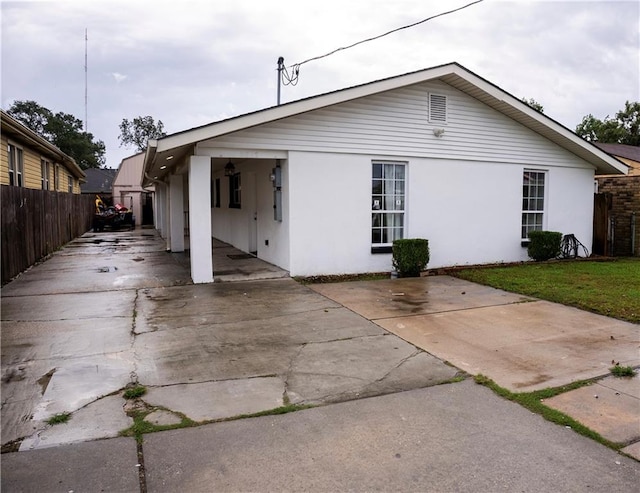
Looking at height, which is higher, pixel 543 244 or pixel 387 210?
pixel 387 210

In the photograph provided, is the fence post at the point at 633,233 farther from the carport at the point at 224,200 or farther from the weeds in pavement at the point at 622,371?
the weeds in pavement at the point at 622,371

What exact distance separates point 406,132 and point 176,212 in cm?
776

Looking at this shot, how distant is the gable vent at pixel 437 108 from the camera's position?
1091cm

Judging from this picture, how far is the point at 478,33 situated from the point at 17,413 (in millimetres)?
11222

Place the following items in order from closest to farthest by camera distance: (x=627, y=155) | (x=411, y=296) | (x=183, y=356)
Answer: (x=183, y=356)
(x=411, y=296)
(x=627, y=155)

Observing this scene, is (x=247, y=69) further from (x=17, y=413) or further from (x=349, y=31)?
(x=17, y=413)

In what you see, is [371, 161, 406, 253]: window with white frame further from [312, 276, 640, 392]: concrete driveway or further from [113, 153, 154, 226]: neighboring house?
[113, 153, 154, 226]: neighboring house

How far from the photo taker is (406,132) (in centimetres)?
1070

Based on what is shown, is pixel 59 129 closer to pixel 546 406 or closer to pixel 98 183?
pixel 98 183

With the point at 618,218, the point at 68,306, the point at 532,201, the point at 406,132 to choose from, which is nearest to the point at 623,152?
the point at 618,218

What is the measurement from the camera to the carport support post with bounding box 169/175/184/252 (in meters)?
14.7

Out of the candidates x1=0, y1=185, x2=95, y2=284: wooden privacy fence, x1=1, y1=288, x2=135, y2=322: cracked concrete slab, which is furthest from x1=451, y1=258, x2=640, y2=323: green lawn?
x1=0, y1=185, x2=95, y2=284: wooden privacy fence

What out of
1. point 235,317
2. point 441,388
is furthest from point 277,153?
point 441,388

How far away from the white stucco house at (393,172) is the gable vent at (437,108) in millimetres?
26
